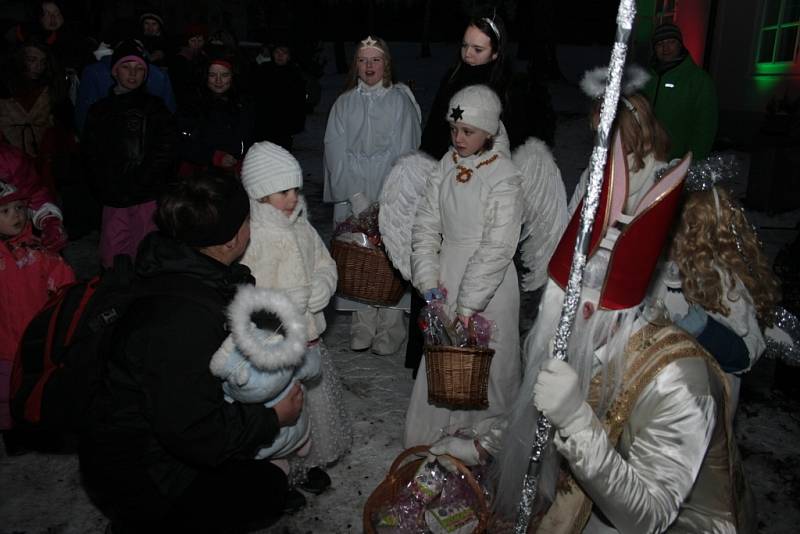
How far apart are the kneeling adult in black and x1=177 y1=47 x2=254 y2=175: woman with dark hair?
315 cm

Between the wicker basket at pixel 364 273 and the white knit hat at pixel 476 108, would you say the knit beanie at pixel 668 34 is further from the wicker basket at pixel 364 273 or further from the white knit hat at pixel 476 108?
the wicker basket at pixel 364 273

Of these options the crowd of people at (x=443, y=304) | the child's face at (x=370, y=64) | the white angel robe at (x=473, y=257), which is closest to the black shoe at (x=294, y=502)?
the crowd of people at (x=443, y=304)

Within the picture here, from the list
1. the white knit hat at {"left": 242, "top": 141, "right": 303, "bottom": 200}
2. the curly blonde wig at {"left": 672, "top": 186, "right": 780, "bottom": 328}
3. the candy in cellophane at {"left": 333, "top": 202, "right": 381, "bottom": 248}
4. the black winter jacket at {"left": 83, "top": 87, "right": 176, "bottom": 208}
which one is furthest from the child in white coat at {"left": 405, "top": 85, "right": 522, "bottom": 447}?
the black winter jacket at {"left": 83, "top": 87, "right": 176, "bottom": 208}

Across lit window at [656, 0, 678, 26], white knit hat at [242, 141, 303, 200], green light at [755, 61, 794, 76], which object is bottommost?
white knit hat at [242, 141, 303, 200]

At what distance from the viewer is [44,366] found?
272cm

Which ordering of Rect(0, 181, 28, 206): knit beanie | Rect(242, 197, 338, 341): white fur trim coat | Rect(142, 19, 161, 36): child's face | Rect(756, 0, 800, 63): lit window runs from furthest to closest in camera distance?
Rect(756, 0, 800, 63): lit window
Rect(142, 19, 161, 36): child's face
Rect(0, 181, 28, 206): knit beanie
Rect(242, 197, 338, 341): white fur trim coat

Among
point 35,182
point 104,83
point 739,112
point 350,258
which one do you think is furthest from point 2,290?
point 739,112

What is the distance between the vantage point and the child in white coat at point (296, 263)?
3334 millimetres

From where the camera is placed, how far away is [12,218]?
12.4ft

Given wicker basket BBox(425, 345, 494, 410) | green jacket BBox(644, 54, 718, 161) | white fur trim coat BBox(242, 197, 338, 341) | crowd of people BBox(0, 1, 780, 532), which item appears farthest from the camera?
green jacket BBox(644, 54, 718, 161)

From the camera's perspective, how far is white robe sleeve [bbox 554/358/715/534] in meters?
1.90

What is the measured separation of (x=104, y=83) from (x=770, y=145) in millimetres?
8912

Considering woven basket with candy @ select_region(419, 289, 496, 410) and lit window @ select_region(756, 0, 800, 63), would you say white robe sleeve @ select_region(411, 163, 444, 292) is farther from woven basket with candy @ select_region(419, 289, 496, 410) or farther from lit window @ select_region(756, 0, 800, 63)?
lit window @ select_region(756, 0, 800, 63)

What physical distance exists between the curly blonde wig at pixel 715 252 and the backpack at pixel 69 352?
2.28 metres
